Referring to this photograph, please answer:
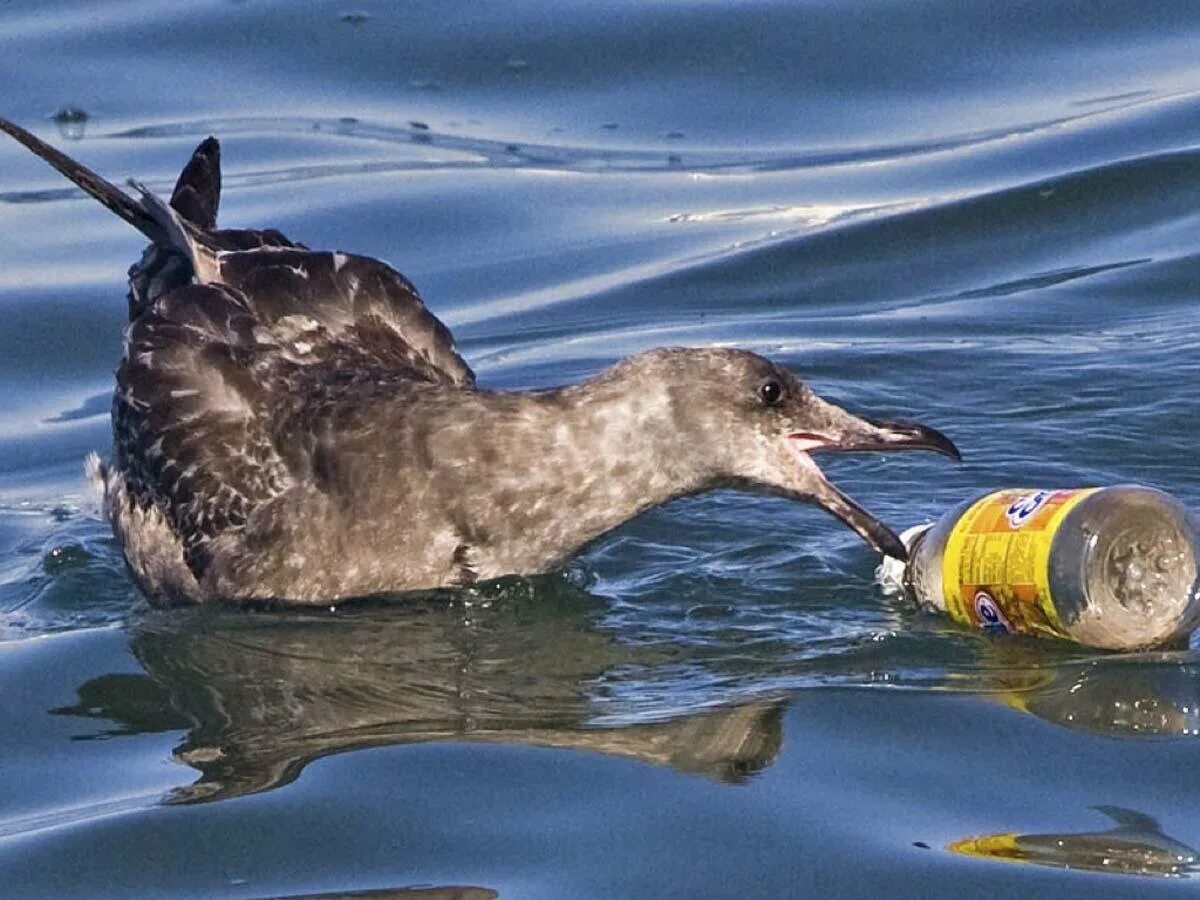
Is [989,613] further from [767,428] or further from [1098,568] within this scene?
[767,428]

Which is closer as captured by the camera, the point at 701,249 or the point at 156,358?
the point at 156,358

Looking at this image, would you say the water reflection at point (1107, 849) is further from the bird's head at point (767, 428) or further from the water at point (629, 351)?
the bird's head at point (767, 428)

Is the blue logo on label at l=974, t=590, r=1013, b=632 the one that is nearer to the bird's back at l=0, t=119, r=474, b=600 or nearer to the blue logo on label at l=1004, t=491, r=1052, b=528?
the blue logo on label at l=1004, t=491, r=1052, b=528

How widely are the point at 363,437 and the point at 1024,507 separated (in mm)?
1777

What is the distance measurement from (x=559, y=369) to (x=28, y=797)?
12.0 ft

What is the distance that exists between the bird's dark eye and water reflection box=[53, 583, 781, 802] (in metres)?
0.70

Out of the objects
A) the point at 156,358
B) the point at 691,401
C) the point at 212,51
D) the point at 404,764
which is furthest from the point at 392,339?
the point at 212,51

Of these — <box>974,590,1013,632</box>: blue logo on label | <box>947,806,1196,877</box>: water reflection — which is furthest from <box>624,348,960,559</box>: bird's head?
<box>947,806,1196,877</box>: water reflection

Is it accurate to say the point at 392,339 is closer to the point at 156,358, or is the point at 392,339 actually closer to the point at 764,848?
the point at 156,358

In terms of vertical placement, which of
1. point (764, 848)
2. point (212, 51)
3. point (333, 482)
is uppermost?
point (212, 51)

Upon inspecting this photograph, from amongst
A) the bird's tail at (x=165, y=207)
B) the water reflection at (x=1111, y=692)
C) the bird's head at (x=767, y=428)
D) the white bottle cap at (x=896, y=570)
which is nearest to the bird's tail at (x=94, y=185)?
the bird's tail at (x=165, y=207)

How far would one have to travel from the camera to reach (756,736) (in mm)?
5789

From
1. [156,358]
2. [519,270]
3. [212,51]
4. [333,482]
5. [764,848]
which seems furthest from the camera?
[212,51]

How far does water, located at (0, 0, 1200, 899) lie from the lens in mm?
5316
